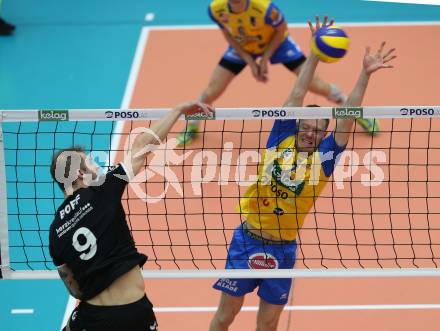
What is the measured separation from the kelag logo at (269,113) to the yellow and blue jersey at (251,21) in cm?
344

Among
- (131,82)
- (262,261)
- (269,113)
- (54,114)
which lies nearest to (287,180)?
(269,113)

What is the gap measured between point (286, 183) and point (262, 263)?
0.64 meters

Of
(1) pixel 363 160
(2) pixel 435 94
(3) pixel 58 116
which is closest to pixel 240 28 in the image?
(1) pixel 363 160

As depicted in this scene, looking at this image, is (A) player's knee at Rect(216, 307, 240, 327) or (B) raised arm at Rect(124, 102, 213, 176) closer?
(B) raised arm at Rect(124, 102, 213, 176)

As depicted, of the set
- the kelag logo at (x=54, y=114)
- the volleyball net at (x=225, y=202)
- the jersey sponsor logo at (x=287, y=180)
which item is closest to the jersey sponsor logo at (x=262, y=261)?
the jersey sponsor logo at (x=287, y=180)

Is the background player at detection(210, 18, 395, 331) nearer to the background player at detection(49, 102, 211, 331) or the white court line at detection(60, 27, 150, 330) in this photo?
the background player at detection(49, 102, 211, 331)

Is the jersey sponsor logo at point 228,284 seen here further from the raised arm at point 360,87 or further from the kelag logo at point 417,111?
the kelag logo at point 417,111

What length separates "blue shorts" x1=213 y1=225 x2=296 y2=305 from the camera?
21.1 feet

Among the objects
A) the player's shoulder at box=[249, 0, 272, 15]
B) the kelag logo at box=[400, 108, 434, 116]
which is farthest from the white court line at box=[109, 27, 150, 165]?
the kelag logo at box=[400, 108, 434, 116]

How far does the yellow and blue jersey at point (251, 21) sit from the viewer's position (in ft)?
30.8

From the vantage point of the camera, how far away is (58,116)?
626 centimetres

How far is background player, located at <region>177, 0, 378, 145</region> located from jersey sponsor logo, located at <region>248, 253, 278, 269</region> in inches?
123

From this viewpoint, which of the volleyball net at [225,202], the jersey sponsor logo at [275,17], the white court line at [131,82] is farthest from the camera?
the white court line at [131,82]

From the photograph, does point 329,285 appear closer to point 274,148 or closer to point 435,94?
point 274,148
